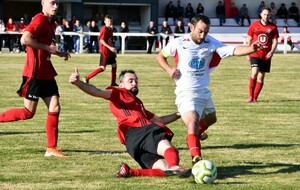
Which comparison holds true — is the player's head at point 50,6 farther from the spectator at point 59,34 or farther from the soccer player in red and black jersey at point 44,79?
the spectator at point 59,34

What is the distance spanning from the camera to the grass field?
26.8 feet

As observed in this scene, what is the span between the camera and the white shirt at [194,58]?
918cm

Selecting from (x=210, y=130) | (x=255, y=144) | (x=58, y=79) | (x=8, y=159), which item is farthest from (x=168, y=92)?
(x=8, y=159)

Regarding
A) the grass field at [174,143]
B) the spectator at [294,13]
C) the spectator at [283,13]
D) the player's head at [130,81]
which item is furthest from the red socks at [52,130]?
the spectator at [294,13]

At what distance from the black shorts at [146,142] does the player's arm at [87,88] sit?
21.4 inches

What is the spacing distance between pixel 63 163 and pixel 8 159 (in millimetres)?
776

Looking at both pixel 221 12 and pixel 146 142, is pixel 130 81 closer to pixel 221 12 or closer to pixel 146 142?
pixel 146 142

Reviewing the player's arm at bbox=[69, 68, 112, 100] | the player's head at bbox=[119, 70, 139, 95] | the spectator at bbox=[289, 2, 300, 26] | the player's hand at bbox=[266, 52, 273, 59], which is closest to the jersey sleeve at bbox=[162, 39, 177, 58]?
the player's head at bbox=[119, 70, 139, 95]

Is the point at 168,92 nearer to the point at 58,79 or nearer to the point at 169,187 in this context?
the point at 58,79

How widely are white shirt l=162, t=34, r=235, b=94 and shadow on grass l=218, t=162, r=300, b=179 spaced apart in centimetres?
103

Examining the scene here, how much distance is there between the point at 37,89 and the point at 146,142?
2.18 m

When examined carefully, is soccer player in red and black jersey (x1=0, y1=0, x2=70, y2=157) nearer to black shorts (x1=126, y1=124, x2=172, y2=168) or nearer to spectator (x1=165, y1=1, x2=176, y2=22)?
black shorts (x1=126, y1=124, x2=172, y2=168)

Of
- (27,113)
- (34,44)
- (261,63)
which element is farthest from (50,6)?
(261,63)

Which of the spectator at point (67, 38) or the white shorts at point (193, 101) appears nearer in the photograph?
the white shorts at point (193, 101)
